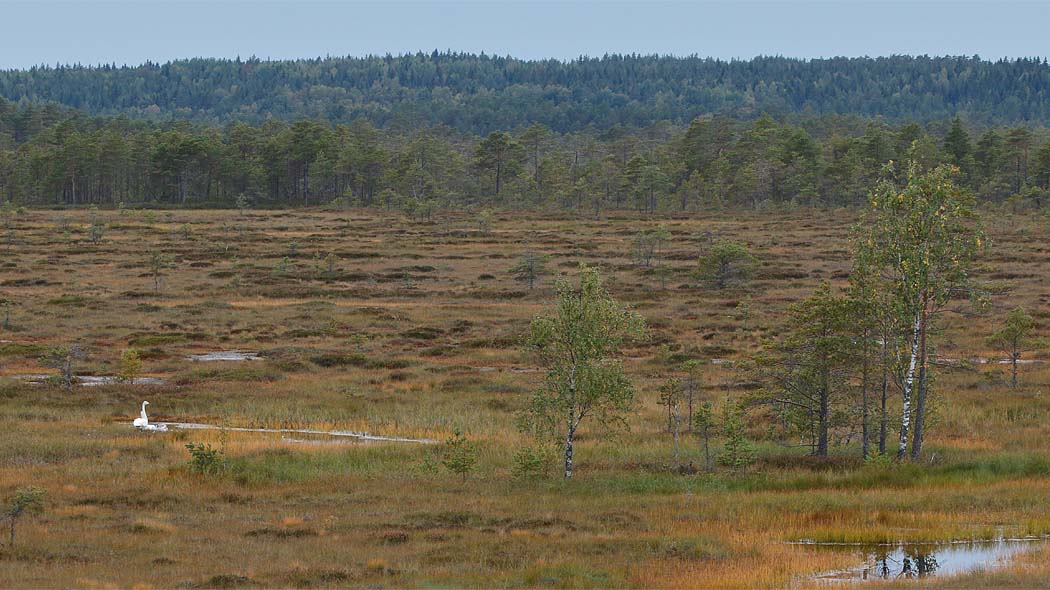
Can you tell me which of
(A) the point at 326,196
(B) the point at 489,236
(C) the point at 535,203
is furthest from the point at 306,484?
(A) the point at 326,196

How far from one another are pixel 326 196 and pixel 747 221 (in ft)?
238

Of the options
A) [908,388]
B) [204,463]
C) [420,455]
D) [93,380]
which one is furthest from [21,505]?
[93,380]

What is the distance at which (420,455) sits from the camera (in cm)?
3059

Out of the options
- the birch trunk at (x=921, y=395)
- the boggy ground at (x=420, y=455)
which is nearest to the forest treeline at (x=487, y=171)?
the boggy ground at (x=420, y=455)

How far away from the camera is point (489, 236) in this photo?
4188 inches

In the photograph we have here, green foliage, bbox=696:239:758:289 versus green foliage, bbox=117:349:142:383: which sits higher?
green foliage, bbox=696:239:758:289

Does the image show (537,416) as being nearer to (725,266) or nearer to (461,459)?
(461,459)

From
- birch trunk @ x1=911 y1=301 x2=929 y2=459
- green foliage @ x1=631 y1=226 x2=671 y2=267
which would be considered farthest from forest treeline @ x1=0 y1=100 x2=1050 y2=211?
birch trunk @ x1=911 y1=301 x2=929 y2=459

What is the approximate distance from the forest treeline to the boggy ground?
190ft

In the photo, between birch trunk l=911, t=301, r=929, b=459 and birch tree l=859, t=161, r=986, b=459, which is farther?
birch trunk l=911, t=301, r=929, b=459

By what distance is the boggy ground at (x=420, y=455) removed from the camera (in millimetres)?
18750

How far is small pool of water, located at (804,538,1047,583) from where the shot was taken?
1887 centimetres

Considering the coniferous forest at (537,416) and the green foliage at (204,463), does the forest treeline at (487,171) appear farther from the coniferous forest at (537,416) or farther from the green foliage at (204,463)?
the green foliage at (204,463)

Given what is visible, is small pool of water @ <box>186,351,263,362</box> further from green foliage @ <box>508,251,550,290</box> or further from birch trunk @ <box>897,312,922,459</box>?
birch trunk @ <box>897,312,922,459</box>
